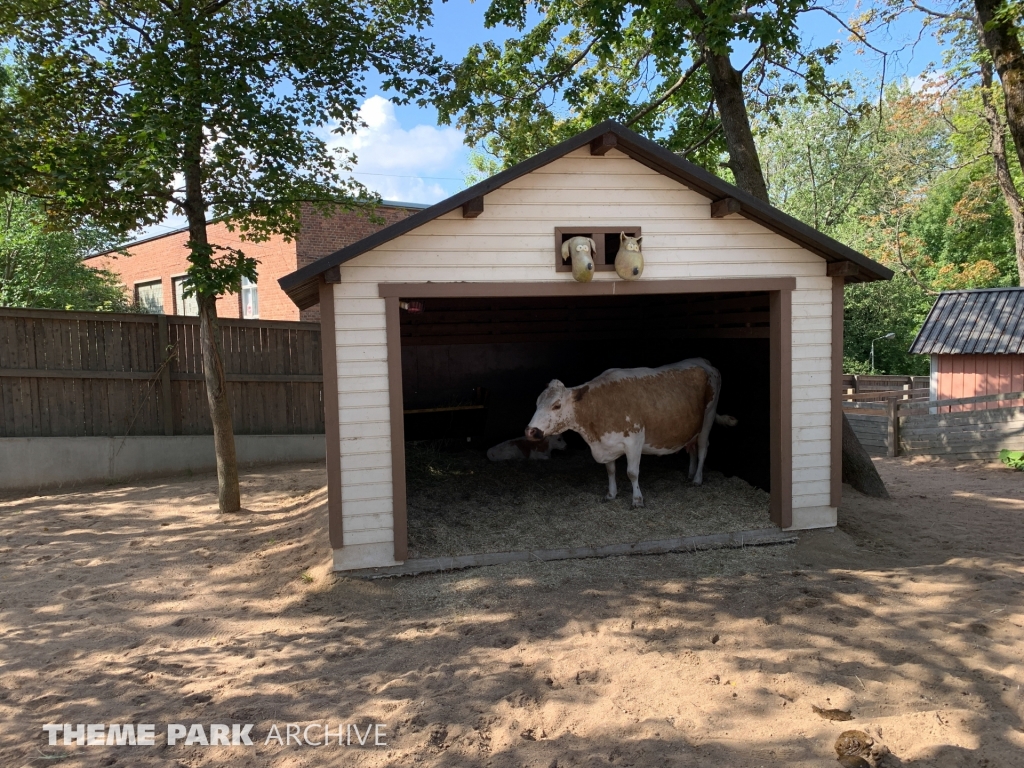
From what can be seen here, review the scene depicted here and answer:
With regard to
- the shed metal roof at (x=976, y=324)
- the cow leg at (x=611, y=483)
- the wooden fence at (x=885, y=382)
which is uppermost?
the shed metal roof at (x=976, y=324)

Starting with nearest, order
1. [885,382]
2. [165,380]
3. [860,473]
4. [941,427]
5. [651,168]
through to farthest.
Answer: [651,168] < [860,473] < [165,380] < [941,427] < [885,382]

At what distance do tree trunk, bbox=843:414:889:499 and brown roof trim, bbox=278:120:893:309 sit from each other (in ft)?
8.95

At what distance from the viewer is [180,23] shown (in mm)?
7090

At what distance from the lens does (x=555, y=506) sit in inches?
300

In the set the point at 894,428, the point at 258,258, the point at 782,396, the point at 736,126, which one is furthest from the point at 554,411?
the point at 258,258

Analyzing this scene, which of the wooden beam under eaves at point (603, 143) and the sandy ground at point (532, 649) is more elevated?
the wooden beam under eaves at point (603, 143)

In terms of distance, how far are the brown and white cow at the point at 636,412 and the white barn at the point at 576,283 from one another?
36.4 inches

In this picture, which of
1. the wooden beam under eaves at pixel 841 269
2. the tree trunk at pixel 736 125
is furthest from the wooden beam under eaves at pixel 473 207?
the tree trunk at pixel 736 125

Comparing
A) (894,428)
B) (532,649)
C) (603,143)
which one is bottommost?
(532,649)

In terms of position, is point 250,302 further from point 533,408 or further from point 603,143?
point 603,143

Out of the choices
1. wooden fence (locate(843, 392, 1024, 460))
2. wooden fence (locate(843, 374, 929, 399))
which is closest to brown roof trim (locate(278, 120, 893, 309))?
wooden fence (locate(843, 392, 1024, 460))

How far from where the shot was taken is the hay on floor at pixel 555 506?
6.67m

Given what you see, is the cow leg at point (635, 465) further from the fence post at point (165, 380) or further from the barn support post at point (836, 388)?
the fence post at point (165, 380)

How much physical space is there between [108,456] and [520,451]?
578 cm
